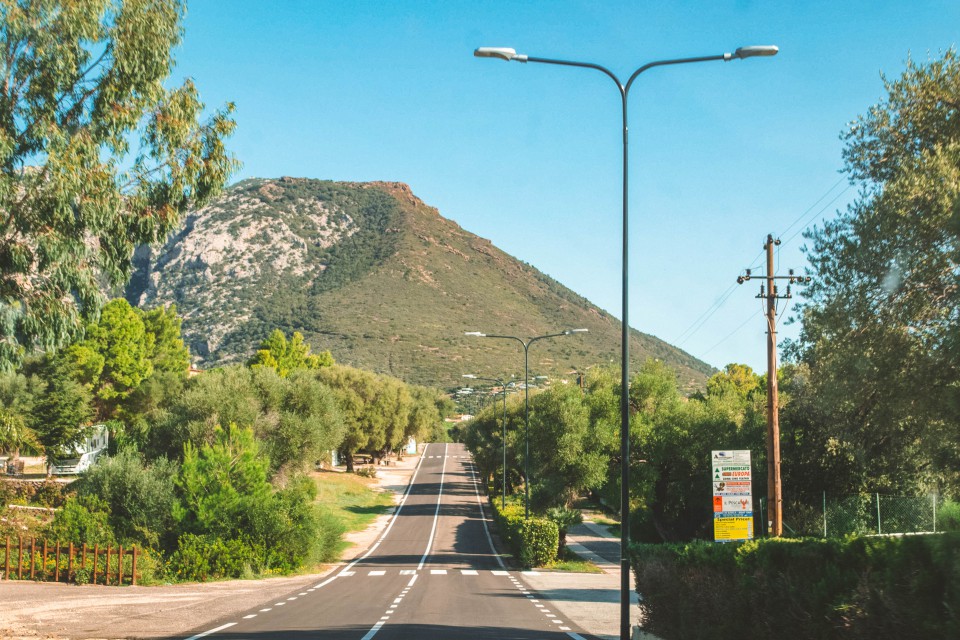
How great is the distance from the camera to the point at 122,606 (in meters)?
21.9

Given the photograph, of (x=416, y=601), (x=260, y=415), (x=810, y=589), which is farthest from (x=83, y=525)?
(x=810, y=589)

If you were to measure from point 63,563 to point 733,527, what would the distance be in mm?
24478

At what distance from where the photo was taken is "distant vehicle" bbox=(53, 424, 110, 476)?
6431cm

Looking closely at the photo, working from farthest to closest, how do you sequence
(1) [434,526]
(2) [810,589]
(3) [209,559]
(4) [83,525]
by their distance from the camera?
(1) [434,526] < (3) [209,559] < (4) [83,525] < (2) [810,589]

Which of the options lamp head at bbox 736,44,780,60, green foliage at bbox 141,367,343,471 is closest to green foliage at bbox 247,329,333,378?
green foliage at bbox 141,367,343,471

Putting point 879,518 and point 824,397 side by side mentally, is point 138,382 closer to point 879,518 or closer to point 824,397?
point 879,518

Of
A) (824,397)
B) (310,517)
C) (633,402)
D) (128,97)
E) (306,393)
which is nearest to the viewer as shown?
(824,397)

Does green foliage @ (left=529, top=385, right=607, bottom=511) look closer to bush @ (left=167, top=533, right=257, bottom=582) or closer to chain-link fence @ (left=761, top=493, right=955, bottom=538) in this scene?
chain-link fence @ (left=761, top=493, right=955, bottom=538)

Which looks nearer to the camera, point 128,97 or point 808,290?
point 808,290

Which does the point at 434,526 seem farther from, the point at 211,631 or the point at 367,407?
the point at 211,631

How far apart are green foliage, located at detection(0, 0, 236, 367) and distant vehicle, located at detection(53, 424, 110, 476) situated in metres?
52.2

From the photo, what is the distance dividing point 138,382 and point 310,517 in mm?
39667

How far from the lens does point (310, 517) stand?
37.2 meters

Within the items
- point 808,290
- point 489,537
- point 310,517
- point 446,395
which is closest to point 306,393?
point 489,537
